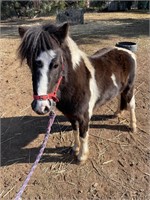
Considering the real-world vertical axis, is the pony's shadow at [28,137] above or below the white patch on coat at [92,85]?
below

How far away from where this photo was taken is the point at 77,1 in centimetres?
1373

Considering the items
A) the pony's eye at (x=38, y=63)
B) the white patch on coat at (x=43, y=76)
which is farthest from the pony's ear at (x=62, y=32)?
the pony's eye at (x=38, y=63)

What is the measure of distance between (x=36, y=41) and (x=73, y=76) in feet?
1.98

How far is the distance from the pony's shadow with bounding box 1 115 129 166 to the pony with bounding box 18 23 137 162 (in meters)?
0.20

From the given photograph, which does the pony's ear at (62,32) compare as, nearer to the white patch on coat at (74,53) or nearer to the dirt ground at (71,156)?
the white patch on coat at (74,53)

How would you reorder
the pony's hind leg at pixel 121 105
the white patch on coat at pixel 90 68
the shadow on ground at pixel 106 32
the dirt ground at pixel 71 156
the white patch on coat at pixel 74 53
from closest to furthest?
the white patch on coat at pixel 74 53
the white patch on coat at pixel 90 68
the dirt ground at pixel 71 156
the pony's hind leg at pixel 121 105
the shadow on ground at pixel 106 32

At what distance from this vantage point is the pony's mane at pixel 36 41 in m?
2.16

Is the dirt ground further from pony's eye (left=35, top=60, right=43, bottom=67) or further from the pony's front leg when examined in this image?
pony's eye (left=35, top=60, right=43, bottom=67)

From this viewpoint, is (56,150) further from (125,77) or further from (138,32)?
(138,32)

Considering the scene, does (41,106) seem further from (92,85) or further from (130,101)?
(130,101)

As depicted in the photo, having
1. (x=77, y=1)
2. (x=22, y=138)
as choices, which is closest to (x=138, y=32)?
(x=22, y=138)

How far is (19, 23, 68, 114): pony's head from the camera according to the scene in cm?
216

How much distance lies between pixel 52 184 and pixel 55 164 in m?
0.30

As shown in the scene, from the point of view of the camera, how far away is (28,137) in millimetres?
3520
